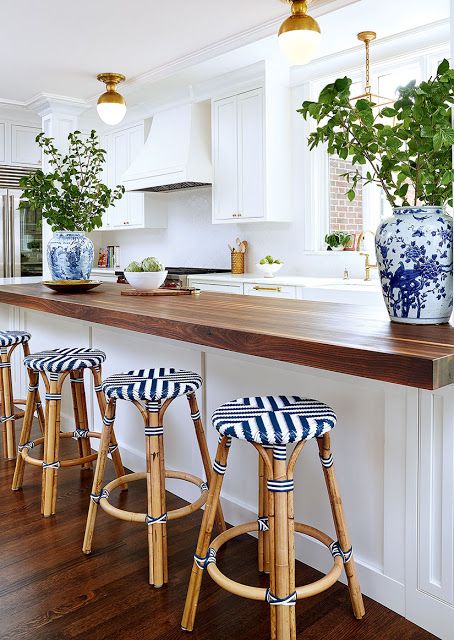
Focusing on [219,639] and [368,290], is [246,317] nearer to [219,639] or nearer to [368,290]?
[219,639]

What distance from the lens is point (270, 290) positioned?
14.4 feet

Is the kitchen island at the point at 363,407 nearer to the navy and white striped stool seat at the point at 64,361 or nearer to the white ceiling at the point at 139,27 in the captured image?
the navy and white striped stool seat at the point at 64,361

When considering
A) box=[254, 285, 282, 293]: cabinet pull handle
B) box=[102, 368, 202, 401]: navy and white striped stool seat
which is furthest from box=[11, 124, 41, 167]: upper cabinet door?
box=[102, 368, 202, 401]: navy and white striped stool seat

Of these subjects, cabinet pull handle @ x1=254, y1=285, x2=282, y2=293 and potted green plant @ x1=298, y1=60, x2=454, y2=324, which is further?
cabinet pull handle @ x1=254, y1=285, x2=282, y2=293

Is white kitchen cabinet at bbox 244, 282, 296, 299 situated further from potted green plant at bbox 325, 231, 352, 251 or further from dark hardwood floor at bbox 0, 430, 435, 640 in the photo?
dark hardwood floor at bbox 0, 430, 435, 640

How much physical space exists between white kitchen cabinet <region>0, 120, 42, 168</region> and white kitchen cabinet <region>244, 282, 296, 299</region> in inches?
134

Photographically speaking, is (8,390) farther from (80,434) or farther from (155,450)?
(155,450)

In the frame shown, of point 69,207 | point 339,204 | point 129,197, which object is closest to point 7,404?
point 69,207

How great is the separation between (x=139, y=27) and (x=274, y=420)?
11.1 ft

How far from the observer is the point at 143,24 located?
12.8 ft

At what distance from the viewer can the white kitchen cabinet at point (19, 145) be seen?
21.0 feet

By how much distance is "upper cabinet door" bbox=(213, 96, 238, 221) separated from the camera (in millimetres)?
4996

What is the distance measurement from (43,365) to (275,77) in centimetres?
336

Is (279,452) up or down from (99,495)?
up
